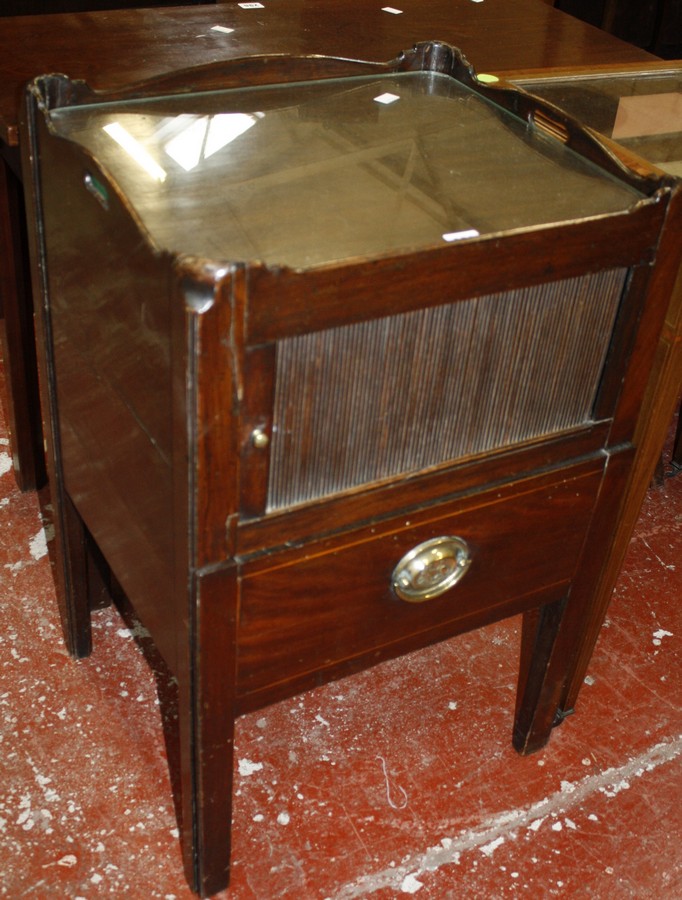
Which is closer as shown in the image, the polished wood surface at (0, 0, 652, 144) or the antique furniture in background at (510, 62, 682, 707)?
the antique furniture in background at (510, 62, 682, 707)

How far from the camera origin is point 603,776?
5.46 ft

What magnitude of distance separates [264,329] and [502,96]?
0.59 m

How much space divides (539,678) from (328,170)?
0.78 metres

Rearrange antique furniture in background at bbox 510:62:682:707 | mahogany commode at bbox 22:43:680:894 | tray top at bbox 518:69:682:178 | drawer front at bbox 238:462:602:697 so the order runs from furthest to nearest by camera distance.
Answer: tray top at bbox 518:69:682:178 → antique furniture in background at bbox 510:62:682:707 → drawer front at bbox 238:462:602:697 → mahogany commode at bbox 22:43:680:894

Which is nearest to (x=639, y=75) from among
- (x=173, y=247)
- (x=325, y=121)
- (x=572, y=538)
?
(x=325, y=121)

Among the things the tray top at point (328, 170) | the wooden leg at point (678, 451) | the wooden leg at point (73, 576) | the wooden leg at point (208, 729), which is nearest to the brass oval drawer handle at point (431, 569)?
the wooden leg at point (208, 729)

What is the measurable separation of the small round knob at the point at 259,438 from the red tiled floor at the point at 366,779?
70cm

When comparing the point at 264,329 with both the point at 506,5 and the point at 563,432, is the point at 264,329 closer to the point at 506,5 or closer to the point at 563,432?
the point at 563,432

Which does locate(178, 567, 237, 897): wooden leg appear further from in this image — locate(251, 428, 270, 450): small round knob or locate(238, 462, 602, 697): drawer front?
locate(251, 428, 270, 450): small round knob

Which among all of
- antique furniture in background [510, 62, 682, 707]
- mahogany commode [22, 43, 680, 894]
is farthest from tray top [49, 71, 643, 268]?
antique furniture in background [510, 62, 682, 707]

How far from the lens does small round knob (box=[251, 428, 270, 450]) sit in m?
1.06

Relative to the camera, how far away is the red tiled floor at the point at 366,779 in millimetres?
1491

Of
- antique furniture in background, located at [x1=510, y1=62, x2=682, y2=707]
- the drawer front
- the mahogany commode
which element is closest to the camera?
the mahogany commode

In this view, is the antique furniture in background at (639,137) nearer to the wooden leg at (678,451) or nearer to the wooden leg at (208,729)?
the wooden leg at (208,729)
